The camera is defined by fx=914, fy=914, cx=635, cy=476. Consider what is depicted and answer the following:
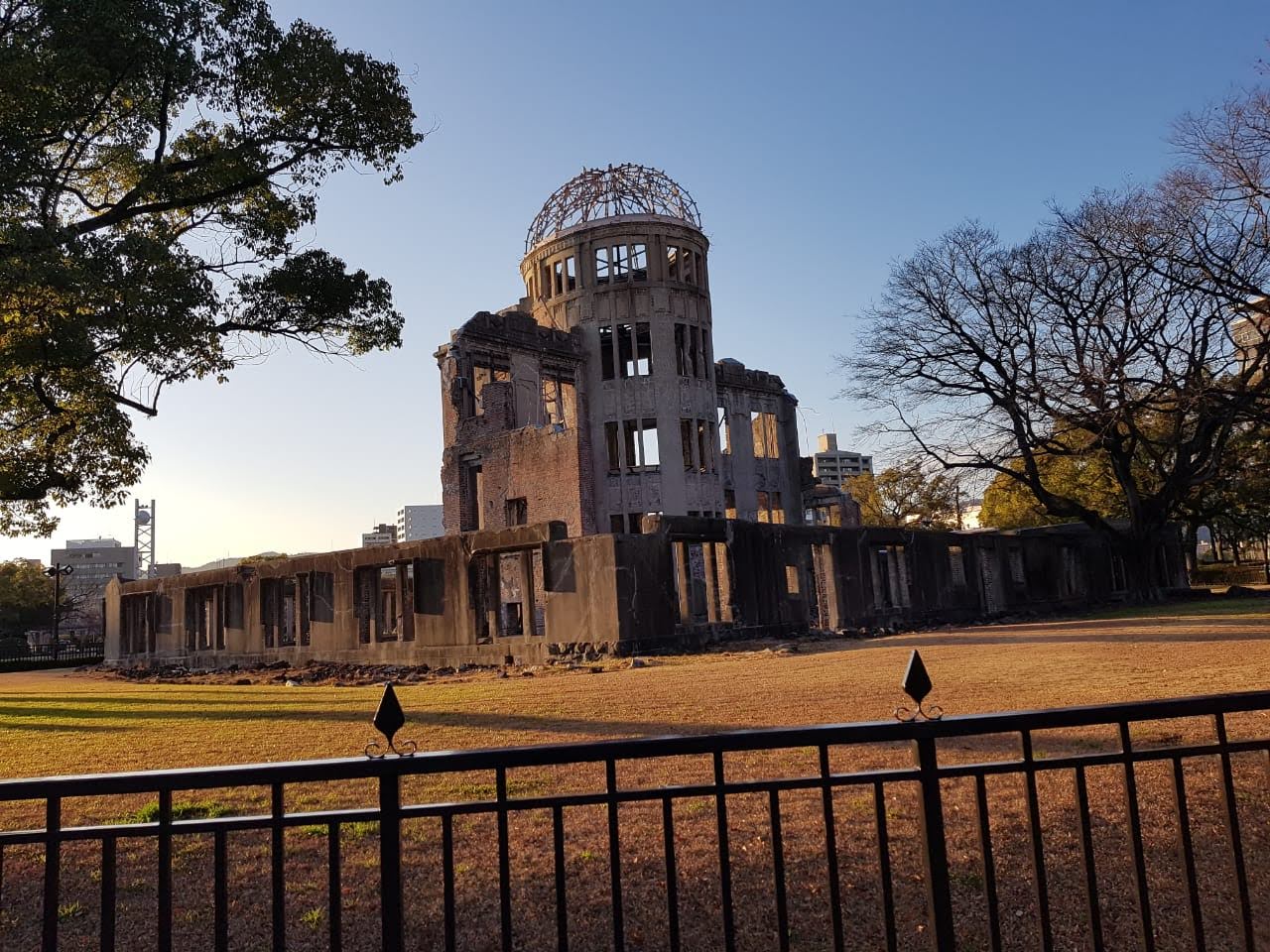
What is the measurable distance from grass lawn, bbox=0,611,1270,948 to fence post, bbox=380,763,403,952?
A: 1353 mm

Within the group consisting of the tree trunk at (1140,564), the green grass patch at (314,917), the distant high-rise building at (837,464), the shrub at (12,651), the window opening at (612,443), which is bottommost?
the green grass patch at (314,917)

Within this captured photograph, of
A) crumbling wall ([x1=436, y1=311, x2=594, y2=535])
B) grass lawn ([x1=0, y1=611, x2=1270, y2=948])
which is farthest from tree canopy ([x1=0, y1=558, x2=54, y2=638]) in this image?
grass lawn ([x1=0, y1=611, x2=1270, y2=948])

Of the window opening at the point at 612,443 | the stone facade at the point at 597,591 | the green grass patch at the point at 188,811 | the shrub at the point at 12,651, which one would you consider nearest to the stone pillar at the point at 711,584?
the stone facade at the point at 597,591

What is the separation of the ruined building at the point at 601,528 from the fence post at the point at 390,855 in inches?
656

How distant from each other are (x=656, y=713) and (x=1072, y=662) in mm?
6206

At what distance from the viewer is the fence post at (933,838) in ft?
9.17

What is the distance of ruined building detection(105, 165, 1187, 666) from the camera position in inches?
848

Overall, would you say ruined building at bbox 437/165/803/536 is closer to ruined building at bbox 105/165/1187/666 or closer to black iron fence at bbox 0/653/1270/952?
ruined building at bbox 105/165/1187/666

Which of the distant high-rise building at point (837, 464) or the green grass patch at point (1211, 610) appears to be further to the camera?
the distant high-rise building at point (837, 464)

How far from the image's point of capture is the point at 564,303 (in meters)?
34.2

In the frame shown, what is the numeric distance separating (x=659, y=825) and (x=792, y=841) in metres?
0.83

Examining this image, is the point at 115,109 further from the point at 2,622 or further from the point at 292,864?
the point at 2,622

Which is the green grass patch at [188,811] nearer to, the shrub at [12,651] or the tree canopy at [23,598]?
the shrub at [12,651]

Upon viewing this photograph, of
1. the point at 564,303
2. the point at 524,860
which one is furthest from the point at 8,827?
the point at 564,303
